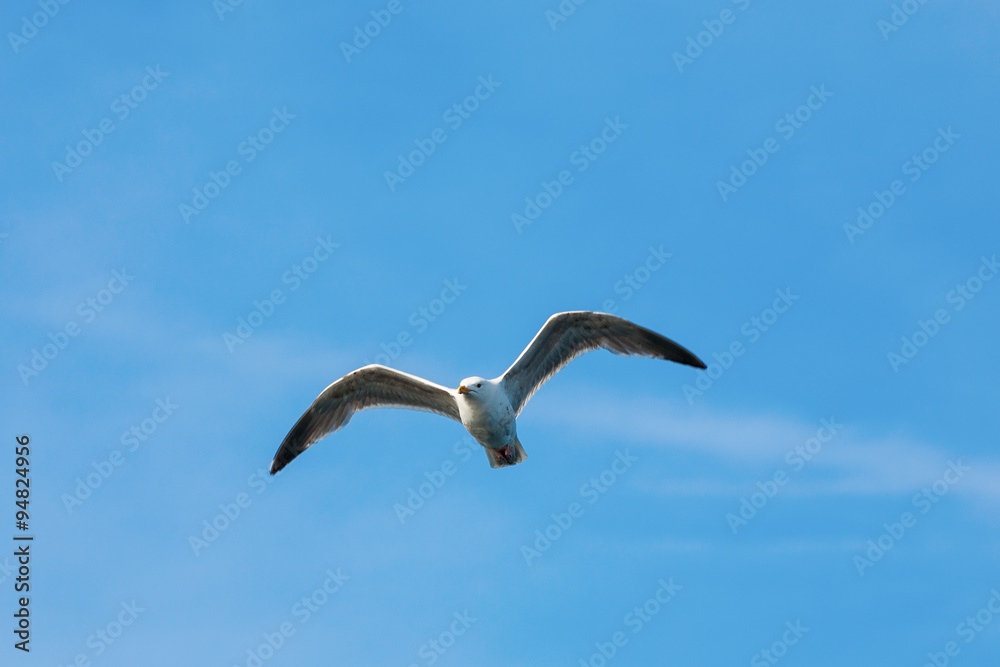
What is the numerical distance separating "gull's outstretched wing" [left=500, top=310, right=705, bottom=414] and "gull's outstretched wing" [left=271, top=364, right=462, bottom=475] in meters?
1.22

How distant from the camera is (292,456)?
15.3 m

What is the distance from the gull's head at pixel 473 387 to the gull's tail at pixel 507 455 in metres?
1.38

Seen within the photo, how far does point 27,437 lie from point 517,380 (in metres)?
8.77

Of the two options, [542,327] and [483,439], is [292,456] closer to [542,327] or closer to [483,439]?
[483,439]

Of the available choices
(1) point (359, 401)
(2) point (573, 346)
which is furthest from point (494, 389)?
(1) point (359, 401)

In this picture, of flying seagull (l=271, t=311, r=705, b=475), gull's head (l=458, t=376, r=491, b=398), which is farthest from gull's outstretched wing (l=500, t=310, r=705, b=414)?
gull's head (l=458, t=376, r=491, b=398)

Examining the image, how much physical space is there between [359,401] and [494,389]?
2.99 metres

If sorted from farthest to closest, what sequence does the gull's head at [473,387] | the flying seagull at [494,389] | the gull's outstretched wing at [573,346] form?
the gull's outstretched wing at [573,346]
the flying seagull at [494,389]
the gull's head at [473,387]

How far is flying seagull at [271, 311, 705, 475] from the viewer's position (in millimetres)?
13258

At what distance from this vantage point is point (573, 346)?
14273mm

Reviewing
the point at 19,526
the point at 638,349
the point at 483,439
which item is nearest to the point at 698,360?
the point at 638,349

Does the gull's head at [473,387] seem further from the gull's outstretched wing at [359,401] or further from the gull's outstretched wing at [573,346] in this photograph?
the gull's outstretched wing at [359,401]

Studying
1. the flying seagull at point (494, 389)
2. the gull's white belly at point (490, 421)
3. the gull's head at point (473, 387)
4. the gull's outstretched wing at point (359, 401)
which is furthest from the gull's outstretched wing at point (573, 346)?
the gull's outstretched wing at point (359, 401)

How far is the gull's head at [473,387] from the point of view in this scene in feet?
42.4
